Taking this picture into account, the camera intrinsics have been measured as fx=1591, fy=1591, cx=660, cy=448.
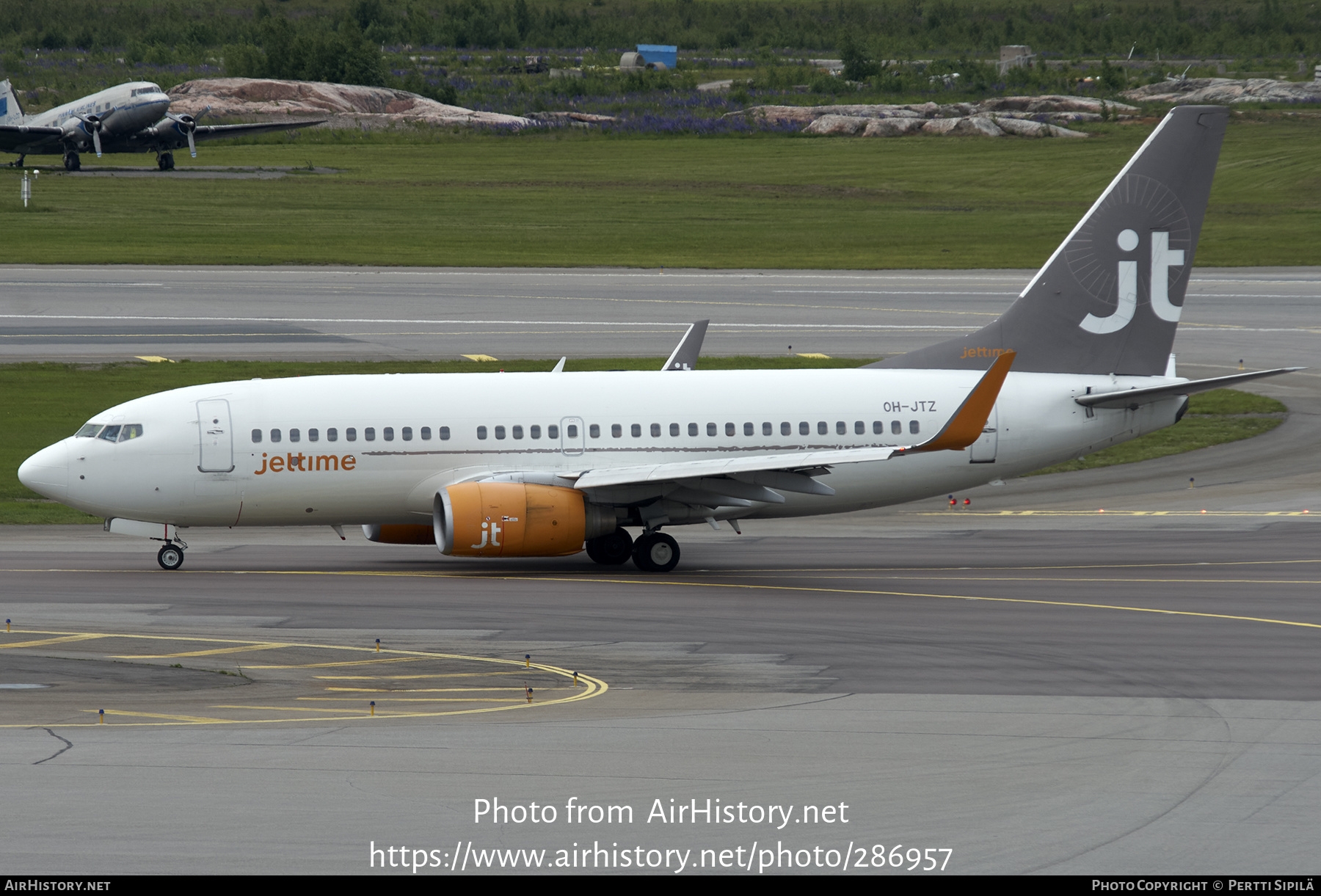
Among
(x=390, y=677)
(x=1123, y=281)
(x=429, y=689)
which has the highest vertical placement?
(x=1123, y=281)

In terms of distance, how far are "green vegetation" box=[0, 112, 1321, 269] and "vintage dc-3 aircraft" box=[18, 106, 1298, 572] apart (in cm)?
4390

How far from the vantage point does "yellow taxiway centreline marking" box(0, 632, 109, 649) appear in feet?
79.3

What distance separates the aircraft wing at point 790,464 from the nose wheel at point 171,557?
322 inches

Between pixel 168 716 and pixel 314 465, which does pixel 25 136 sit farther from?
pixel 168 716

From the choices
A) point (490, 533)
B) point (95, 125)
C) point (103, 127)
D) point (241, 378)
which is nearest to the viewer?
point (490, 533)

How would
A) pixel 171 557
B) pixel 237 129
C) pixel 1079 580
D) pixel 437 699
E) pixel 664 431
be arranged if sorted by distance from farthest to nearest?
1. pixel 237 129
2. pixel 664 431
3. pixel 171 557
4. pixel 1079 580
5. pixel 437 699

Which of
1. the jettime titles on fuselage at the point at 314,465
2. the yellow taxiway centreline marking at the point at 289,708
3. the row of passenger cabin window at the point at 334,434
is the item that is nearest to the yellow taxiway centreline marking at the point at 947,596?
the row of passenger cabin window at the point at 334,434

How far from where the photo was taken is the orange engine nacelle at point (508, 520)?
30016 millimetres

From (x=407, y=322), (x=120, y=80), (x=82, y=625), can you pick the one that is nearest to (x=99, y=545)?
(x=82, y=625)

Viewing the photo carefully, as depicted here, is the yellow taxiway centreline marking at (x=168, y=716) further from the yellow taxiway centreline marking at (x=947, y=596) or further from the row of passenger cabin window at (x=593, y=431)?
the row of passenger cabin window at (x=593, y=431)

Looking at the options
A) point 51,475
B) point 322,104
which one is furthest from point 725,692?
point 322,104

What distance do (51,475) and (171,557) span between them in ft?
9.18

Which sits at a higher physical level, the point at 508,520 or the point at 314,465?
the point at 314,465

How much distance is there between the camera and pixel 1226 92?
468 ft
